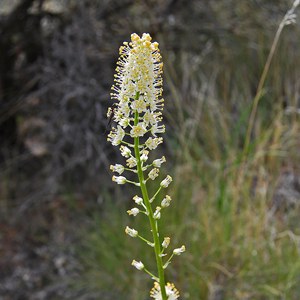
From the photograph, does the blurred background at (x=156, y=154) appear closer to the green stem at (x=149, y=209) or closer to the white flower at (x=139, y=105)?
the green stem at (x=149, y=209)

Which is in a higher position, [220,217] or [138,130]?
[138,130]

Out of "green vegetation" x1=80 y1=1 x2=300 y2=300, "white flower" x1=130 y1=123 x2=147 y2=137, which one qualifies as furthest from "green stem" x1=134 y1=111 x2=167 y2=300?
"green vegetation" x1=80 y1=1 x2=300 y2=300

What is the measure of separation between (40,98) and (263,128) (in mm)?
1988

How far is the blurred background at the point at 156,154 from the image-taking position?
406 cm

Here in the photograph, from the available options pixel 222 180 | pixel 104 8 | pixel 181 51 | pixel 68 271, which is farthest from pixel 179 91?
pixel 68 271

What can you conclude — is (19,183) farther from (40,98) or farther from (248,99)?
(248,99)

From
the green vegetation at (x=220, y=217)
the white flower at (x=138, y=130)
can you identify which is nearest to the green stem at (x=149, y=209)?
the white flower at (x=138, y=130)

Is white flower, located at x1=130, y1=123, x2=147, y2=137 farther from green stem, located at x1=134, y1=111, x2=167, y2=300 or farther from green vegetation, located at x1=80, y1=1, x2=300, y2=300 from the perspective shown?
green vegetation, located at x1=80, y1=1, x2=300, y2=300

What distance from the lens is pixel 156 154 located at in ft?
16.3

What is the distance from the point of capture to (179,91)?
5.26 meters

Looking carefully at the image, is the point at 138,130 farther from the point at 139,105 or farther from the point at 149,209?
the point at 149,209

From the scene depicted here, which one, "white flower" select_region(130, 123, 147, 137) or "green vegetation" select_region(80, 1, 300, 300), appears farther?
"green vegetation" select_region(80, 1, 300, 300)

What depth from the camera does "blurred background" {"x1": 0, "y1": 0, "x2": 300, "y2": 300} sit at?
406cm

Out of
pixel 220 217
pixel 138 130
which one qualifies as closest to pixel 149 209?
pixel 138 130
